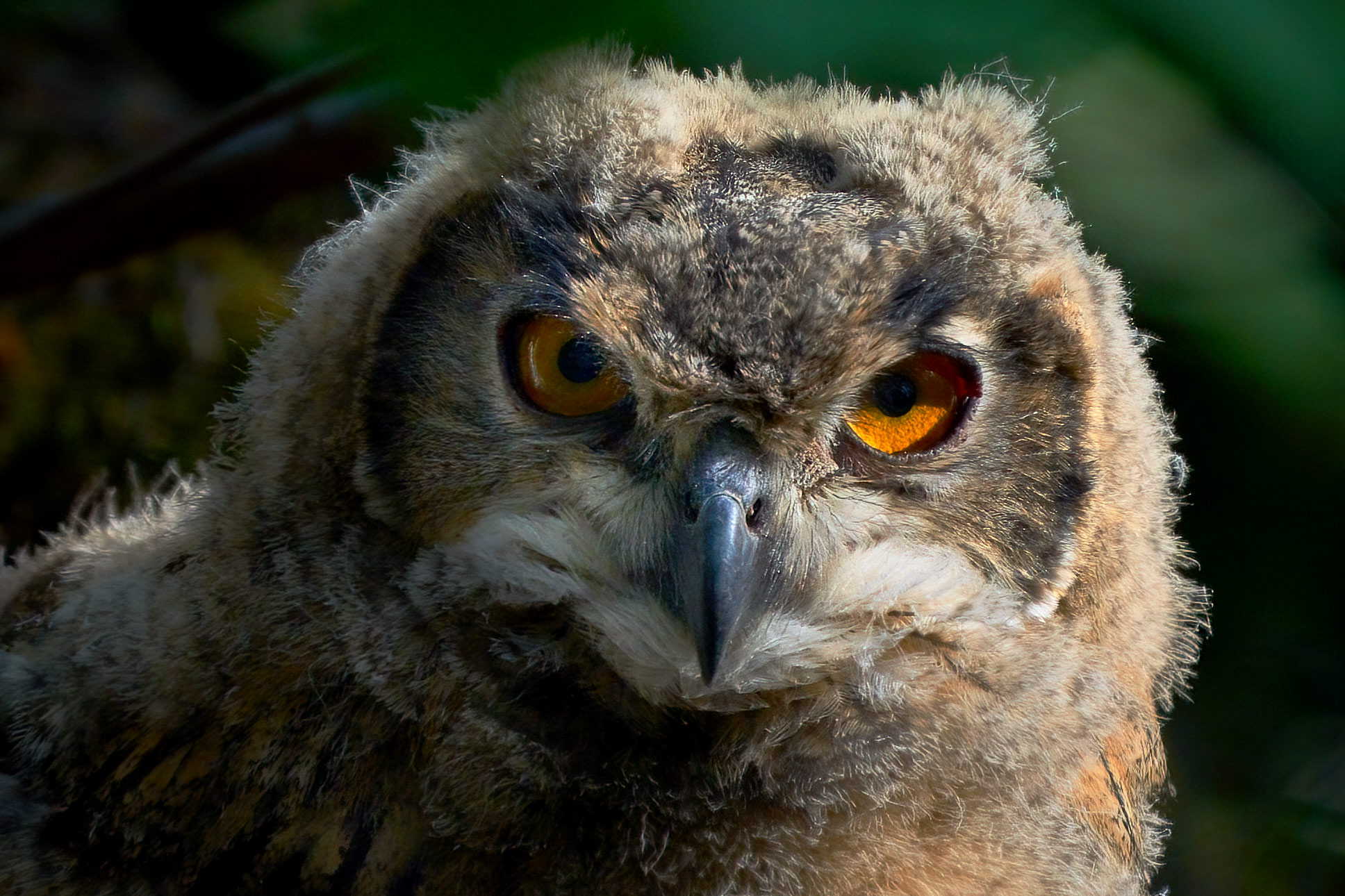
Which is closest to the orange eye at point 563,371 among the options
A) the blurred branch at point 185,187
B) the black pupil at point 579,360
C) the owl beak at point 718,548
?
the black pupil at point 579,360

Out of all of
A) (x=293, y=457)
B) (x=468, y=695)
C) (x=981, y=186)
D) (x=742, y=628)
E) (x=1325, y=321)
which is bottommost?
(x=468, y=695)

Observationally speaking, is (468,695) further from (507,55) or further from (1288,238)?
(507,55)

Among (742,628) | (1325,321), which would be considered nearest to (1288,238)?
(1325,321)

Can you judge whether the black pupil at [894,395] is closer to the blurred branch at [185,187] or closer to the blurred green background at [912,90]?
the blurred green background at [912,90]

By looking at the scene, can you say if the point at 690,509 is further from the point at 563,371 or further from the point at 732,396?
the point at 563,371

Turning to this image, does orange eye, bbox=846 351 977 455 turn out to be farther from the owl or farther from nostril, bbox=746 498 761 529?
nostril, bbox=746 498 761 529

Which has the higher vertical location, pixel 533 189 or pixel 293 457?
pixel 533 189

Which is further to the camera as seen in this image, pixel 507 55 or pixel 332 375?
pixel 332 375

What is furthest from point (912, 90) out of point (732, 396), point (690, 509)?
point (690, 509)
